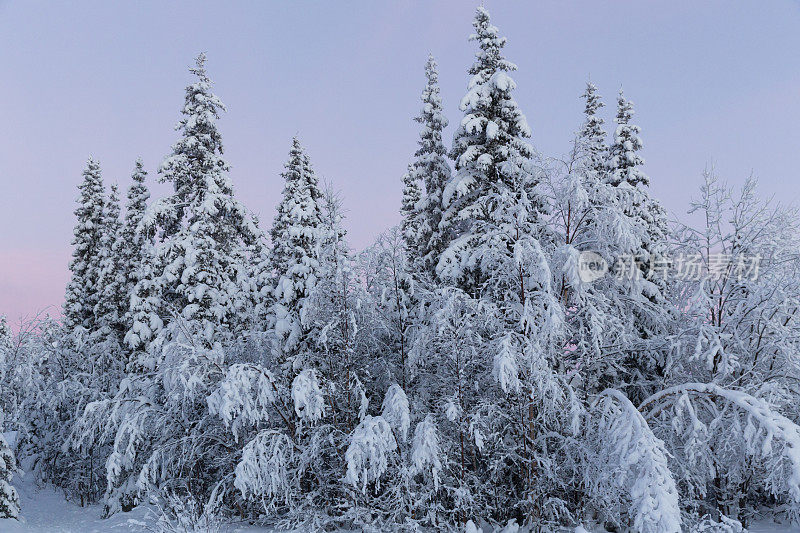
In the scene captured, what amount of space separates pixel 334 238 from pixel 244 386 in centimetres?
464

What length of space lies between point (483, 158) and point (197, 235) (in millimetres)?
10500

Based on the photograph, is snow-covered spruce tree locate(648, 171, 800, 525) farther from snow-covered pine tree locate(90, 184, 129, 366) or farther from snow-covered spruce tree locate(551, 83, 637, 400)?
snow-covered pine tree locate(90, 184, 129, 366)

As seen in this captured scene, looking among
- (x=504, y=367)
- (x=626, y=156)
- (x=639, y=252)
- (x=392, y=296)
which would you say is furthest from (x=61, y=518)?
(x=626, y=156)

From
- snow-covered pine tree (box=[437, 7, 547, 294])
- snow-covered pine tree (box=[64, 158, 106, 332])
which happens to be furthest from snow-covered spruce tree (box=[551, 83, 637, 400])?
snow-covered pine tree (box=[64, 158, 106, 332])

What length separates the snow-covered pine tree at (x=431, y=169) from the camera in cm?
1960

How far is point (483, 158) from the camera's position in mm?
15609

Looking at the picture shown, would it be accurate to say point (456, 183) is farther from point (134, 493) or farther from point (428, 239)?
point (134, 493)

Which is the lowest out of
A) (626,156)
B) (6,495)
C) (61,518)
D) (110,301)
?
(61,518)

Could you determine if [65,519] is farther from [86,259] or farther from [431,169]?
[431,169]

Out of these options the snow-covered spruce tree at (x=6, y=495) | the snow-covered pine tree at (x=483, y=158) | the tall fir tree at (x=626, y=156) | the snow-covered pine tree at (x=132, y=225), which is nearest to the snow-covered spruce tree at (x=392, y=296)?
the snow-covered pine tree at (x=483, y=158)

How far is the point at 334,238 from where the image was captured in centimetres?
1391

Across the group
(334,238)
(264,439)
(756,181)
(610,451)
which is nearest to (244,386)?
(264,439)

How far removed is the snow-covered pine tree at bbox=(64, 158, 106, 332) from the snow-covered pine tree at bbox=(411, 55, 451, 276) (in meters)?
18.2

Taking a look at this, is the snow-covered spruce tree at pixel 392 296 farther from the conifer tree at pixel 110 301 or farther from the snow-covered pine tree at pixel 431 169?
the conifer tree at pixel 110 301
